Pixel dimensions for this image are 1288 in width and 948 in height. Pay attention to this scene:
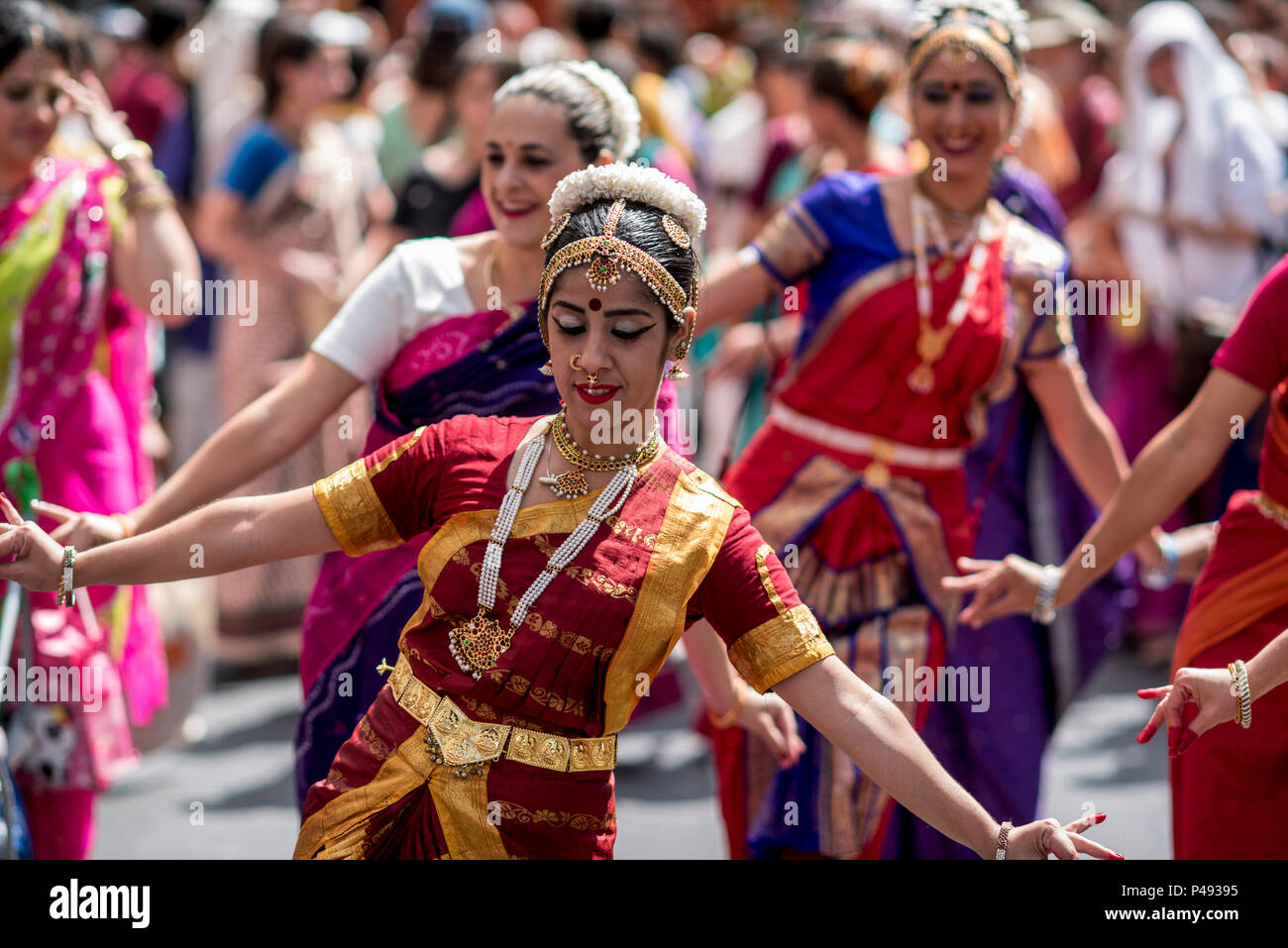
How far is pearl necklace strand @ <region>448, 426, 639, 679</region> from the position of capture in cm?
244

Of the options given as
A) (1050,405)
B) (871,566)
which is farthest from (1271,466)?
(871,566)

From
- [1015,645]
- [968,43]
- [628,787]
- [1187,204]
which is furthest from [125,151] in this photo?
[1187,204]

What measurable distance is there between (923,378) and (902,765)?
4.95ft

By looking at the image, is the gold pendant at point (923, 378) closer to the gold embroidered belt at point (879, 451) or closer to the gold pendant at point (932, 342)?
the gold pendant at point (932, 342)

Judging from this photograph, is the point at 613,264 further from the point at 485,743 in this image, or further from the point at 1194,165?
the point at 1194,165

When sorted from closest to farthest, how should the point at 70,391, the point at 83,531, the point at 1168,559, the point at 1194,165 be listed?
the point at 83,531
the point at 1168,559
the point at 70,391
the point at 1194,165

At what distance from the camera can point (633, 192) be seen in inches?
101

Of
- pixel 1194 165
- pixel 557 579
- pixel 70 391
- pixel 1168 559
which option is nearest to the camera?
pixel 557 579

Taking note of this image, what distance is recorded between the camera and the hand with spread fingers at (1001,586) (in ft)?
11.1

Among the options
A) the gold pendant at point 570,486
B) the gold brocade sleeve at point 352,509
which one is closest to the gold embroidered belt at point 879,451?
the gold pendant at point 570,486

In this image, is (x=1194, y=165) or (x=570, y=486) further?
(x=1194, y=165)

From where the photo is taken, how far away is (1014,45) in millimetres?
3807

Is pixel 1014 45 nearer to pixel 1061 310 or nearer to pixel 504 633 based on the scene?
pixel 1061 310
